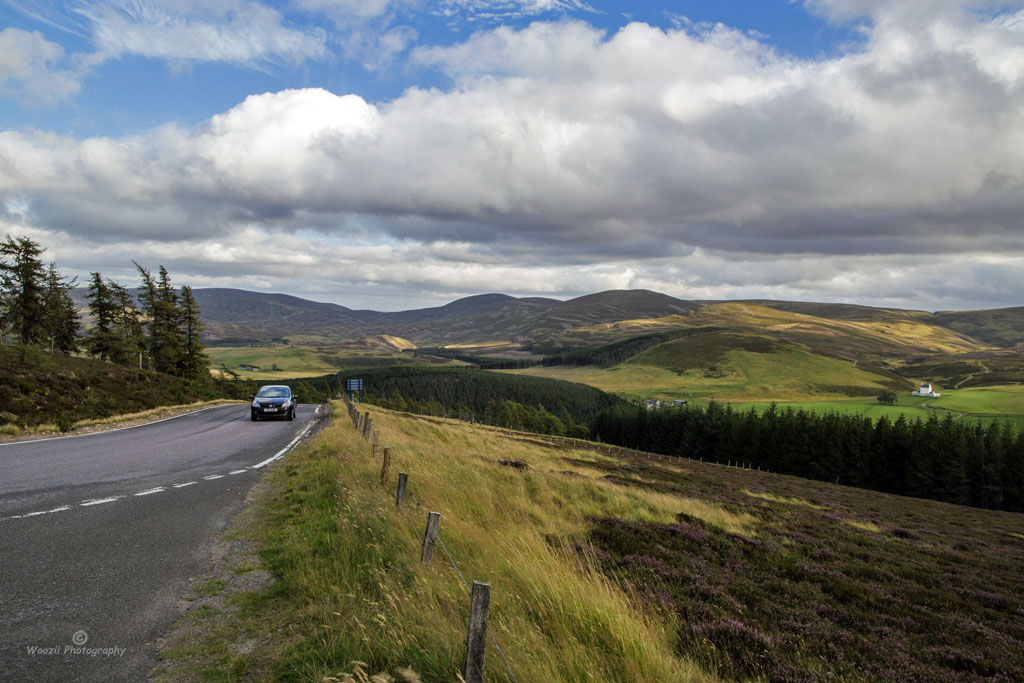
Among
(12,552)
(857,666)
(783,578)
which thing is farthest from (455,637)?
(783,578)

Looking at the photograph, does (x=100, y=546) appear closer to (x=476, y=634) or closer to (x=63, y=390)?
(x=476, y=634)

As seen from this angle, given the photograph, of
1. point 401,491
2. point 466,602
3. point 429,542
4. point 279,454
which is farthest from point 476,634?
point 279,454

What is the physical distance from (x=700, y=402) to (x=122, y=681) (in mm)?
194322

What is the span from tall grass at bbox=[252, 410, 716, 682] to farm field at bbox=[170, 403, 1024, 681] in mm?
25

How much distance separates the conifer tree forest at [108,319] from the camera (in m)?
44.5

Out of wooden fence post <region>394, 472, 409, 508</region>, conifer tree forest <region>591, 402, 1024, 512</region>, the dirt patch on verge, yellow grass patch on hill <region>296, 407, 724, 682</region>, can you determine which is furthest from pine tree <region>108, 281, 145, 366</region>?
conifer tree forest <region>591, 402, 1024, 512</region>

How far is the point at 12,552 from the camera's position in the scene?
6.88m

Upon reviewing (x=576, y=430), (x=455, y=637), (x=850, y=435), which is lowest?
(x=576, y=430)

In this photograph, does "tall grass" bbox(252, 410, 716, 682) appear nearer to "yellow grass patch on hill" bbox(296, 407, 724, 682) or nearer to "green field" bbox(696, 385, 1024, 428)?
"yellow grass patch on hill" bbox(296, 407, 724, 682)

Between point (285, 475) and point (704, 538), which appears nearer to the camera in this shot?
point (704, 538)

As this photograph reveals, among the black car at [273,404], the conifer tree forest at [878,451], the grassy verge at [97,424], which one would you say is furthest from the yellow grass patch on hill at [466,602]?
the conifer tree forest at [878,451]

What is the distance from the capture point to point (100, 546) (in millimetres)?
7398

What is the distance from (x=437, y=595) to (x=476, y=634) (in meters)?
2.12

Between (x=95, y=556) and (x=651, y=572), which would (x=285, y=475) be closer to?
(x=95, y=556)
